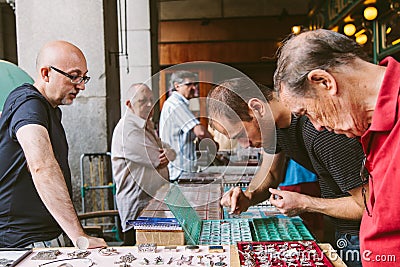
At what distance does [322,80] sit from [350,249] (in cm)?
93

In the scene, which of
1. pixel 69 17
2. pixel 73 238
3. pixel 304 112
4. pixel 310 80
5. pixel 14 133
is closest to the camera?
pixel 310 80

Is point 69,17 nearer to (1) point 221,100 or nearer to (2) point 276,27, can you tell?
(1) point 221,100

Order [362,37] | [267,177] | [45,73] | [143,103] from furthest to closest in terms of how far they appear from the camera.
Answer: [362,37], [143,103], [267,177], [45,73]

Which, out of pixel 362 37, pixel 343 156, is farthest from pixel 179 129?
pixel 362 37

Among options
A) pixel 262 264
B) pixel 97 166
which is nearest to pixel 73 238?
pixel 262 264

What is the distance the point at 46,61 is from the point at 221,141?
1.56 m

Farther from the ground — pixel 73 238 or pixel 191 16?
pixel 191 16

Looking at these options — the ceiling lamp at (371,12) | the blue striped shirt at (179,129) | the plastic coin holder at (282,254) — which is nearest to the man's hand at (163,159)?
the blue striped shirt at (179,129)

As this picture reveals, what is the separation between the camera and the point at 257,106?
6.23ft

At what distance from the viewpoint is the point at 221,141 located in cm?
334

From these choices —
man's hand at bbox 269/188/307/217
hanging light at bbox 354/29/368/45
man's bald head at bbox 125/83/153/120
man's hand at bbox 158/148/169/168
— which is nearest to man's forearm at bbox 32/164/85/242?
man's hand at bbox 269/188/307/217

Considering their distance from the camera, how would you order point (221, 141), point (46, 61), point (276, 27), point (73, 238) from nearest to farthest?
point (73, 238)
point (46, 61)
point (221, 141)
point (276, 27)

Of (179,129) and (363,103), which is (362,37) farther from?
(363,103)

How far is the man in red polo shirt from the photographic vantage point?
42.8 inches
